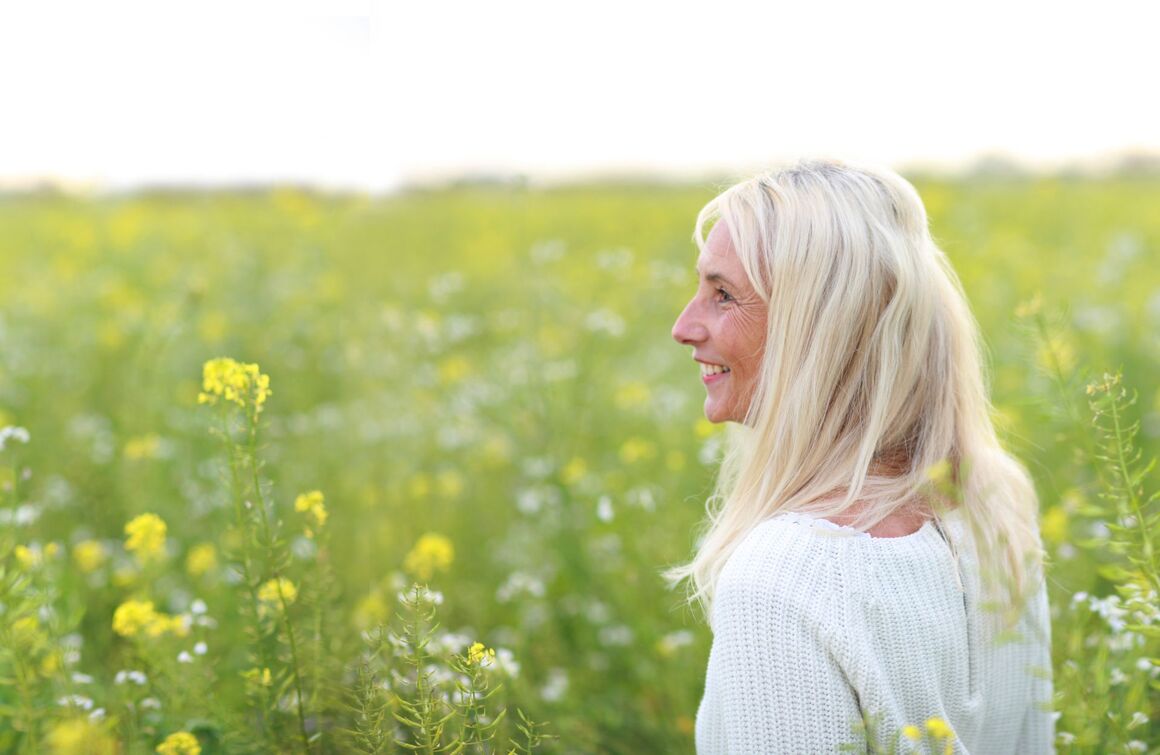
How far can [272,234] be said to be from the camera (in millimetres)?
9828

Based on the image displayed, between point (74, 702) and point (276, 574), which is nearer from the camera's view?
point (276, 574)

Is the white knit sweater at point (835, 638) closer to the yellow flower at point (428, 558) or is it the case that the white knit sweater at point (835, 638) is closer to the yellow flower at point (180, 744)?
the yellow flower at point (180, 744)

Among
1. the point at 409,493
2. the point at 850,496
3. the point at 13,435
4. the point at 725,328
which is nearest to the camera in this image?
the point at 850,496

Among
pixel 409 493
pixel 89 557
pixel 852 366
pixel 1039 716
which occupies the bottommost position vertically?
pixel 409 493

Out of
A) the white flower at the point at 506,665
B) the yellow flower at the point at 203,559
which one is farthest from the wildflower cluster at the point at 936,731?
the yellow flower at the point at 203,559

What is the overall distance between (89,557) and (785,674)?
8.96ft

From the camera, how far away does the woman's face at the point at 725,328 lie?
5.64 ft

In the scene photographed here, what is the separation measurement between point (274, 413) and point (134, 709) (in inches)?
141

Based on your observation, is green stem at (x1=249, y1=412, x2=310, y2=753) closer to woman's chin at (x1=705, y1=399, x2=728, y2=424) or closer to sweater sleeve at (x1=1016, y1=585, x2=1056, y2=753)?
woman's chin at (x1=705, y1=399, x2=728, y2=424)

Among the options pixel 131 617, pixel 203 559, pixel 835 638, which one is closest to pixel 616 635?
pixel 203 559

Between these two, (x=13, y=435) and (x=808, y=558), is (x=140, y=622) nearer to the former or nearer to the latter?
(x=13, y=435)

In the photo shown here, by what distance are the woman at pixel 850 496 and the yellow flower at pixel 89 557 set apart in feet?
7.92

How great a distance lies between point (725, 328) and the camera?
68.9 inches

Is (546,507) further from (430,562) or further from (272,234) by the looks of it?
(272,234)
